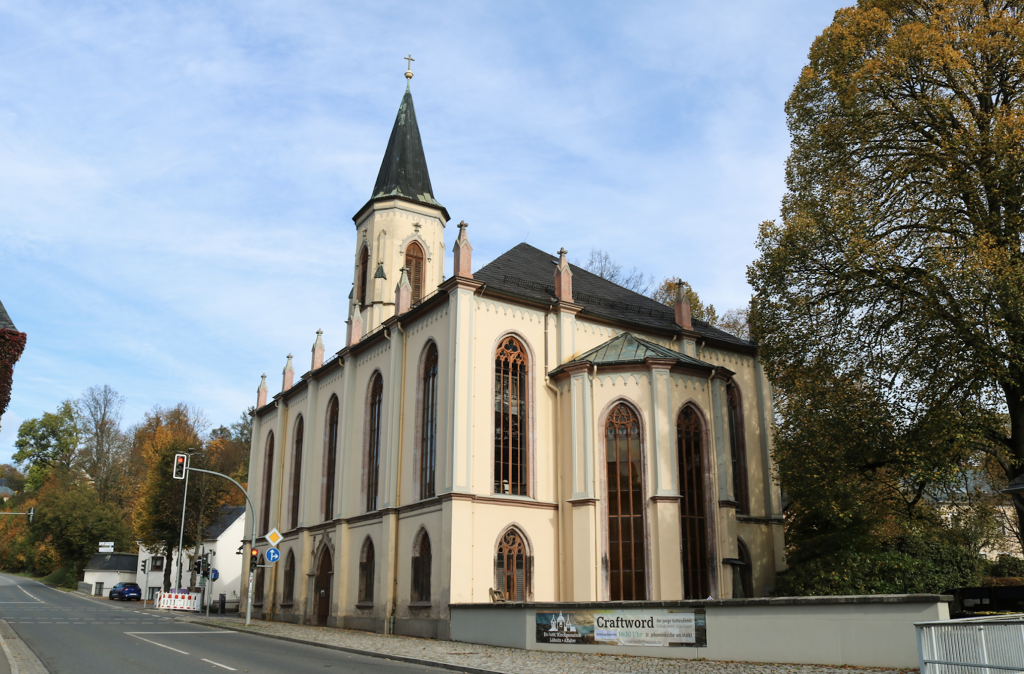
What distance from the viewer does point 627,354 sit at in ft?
79.3

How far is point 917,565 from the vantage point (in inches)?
765

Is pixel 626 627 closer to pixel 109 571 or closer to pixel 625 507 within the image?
pixel 625 507

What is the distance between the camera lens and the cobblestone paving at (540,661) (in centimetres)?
1273

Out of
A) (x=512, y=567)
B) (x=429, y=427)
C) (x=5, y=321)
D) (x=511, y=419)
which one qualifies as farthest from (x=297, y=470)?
(x=5, y=321)

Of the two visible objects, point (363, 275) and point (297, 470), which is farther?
point (297, 470)

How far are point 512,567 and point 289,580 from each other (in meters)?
15.6

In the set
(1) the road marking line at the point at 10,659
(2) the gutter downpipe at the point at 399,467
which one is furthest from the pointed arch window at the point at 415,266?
(1) the road marking line at the point at 10,659

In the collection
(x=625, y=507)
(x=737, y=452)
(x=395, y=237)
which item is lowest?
(x=625, y=507)

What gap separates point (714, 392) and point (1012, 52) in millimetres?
11603

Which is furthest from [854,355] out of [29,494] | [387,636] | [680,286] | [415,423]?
[29,494]

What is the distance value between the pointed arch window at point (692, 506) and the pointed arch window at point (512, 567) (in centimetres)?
449

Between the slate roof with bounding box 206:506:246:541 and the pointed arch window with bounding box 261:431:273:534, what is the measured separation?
60.7 ft

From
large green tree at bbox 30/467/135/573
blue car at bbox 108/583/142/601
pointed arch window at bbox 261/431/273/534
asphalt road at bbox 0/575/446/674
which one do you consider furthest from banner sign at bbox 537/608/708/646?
large green tree at bbox 30/467/135/573

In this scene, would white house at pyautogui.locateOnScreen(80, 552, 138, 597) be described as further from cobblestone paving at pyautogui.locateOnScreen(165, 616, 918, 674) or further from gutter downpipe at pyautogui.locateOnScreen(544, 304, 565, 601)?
gutter downpipe at pyautogui.locateOnScreen(544, 304, 565, 601)
